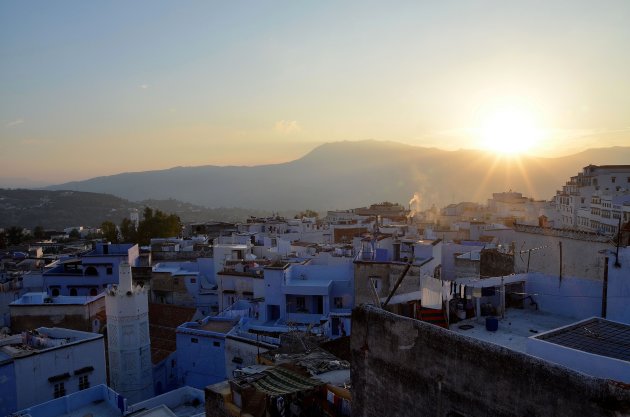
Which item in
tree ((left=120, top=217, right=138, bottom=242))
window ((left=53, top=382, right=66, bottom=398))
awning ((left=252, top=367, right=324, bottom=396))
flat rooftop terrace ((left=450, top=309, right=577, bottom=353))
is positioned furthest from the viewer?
tree ((left=120, top=217, right=138, bottom=242))

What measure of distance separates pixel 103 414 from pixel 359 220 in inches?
1312

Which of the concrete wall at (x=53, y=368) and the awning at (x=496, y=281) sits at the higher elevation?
the awning at (x=496, y=281)

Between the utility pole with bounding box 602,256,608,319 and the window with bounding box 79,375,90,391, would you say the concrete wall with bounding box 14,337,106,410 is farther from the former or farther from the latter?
the utility pole with bounding box 602,256,608,319

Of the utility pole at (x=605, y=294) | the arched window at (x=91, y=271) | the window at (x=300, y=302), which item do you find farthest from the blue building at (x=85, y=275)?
the utility pole at (x=605, y=294)

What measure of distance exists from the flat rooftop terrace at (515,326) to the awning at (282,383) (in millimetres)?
2630

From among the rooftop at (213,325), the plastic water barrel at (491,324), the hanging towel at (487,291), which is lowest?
the rooftop at (213,325)

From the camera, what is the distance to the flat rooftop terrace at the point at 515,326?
25.1 ft

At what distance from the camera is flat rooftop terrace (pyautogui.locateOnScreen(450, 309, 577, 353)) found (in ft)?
25.1

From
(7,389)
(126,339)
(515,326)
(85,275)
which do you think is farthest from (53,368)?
(515,326)

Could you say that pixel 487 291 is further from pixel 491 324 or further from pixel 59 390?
pixel 59 390

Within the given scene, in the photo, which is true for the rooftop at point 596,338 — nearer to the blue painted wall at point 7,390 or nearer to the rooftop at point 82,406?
the rooftop at point 82,406

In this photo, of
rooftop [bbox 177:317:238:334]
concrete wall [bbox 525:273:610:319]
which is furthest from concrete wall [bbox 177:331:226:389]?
concrete wall [bbox 525:273:610:319]

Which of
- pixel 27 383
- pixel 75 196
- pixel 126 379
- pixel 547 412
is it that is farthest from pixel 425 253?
pixel 75 196

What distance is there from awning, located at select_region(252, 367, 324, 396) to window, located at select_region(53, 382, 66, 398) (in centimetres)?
984
